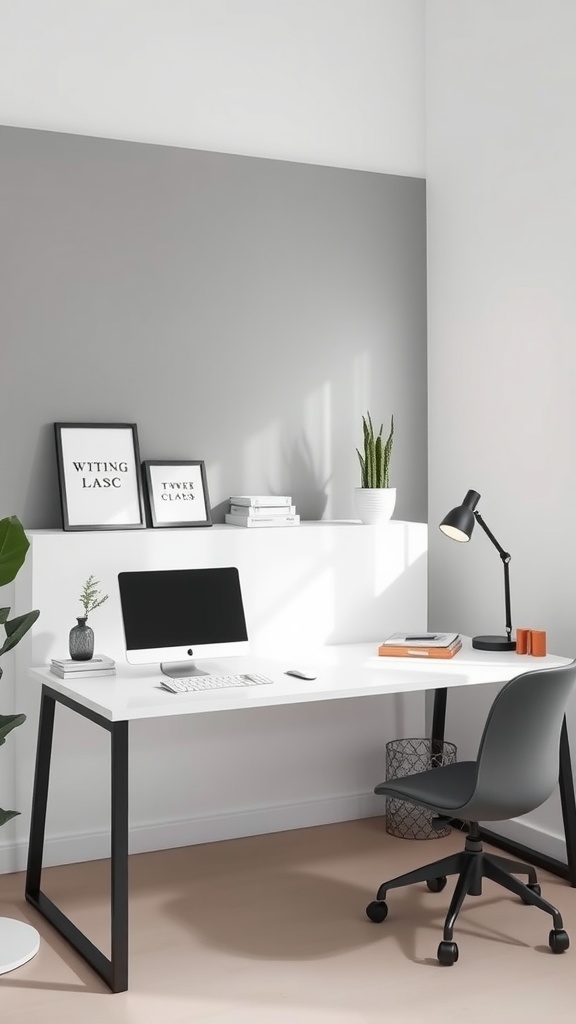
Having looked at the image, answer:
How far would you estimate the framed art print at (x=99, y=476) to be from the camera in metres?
3.72

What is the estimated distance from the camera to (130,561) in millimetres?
3701

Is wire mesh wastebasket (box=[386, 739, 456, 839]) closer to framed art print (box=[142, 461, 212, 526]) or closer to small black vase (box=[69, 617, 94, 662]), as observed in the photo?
framed art print (box=[142, 461, 212, 526])

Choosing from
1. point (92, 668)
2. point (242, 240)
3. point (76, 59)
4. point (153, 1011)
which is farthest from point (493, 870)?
point (76, 59)

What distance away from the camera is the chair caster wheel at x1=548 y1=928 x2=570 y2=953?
3.06m

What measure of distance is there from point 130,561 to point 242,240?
1341 millimetres

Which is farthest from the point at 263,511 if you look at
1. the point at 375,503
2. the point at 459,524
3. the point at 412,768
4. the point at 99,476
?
the point at 412,768

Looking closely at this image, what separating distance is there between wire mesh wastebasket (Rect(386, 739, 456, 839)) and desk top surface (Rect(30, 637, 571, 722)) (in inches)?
21.3

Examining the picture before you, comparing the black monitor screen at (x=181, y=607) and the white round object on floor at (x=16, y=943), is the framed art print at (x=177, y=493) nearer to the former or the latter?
the black monitor screen at (x=181, y=607)

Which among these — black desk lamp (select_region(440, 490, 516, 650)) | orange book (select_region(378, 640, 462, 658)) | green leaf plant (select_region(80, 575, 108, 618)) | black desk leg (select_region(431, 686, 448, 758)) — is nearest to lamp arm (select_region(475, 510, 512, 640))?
black desk lamp (select_region(440, 490, 516, 650))

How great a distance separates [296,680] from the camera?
131 inches

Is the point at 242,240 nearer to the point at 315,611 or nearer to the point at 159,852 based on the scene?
the point at 315,611

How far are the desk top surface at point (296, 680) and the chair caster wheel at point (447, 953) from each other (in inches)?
28.7

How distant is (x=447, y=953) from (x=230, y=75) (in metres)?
3.17

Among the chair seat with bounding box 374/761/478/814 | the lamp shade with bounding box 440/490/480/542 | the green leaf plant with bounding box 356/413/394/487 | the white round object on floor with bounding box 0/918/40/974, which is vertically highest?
the green leaf plant with bounding box 356/413/394/487
